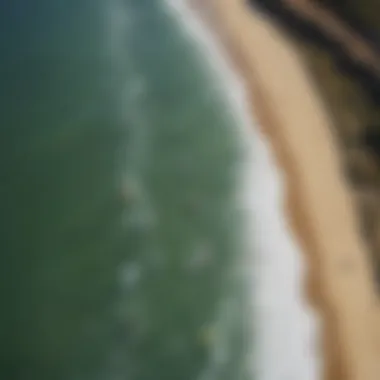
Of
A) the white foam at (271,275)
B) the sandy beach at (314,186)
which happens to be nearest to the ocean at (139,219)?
the white foam at (271,275)

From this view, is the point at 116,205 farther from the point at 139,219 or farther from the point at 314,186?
the point at 314,186

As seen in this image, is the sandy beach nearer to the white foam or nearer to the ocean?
the white foam

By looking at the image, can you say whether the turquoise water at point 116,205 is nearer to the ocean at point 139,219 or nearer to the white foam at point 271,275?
the ocean at point 139,219

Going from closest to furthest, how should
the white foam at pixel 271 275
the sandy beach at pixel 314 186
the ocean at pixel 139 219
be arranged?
the sandy beach at pixel 314 186
the white foam at pixel 271 275
the ocean at pixel 139 219

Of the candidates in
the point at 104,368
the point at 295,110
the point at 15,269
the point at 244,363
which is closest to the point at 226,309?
the point at 244,363

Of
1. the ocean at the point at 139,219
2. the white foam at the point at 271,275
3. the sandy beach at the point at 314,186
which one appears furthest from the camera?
the ocean at the point at 139,219

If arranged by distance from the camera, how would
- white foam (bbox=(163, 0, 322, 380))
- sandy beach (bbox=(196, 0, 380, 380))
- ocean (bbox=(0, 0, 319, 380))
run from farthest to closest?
ocean (bbox=(0, 0, 319, 380))
white foam (bbox=(163, 0, 322, 380))
sandy beach (bbox=(196, 0, 380, 380))

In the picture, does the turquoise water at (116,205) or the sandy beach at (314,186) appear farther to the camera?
the turquoise water at (116,205)

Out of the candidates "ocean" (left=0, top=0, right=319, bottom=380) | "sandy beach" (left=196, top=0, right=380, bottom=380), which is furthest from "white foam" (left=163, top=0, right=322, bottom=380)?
"sandy beach" (left=196, top=0, right=380, bottom=380)
